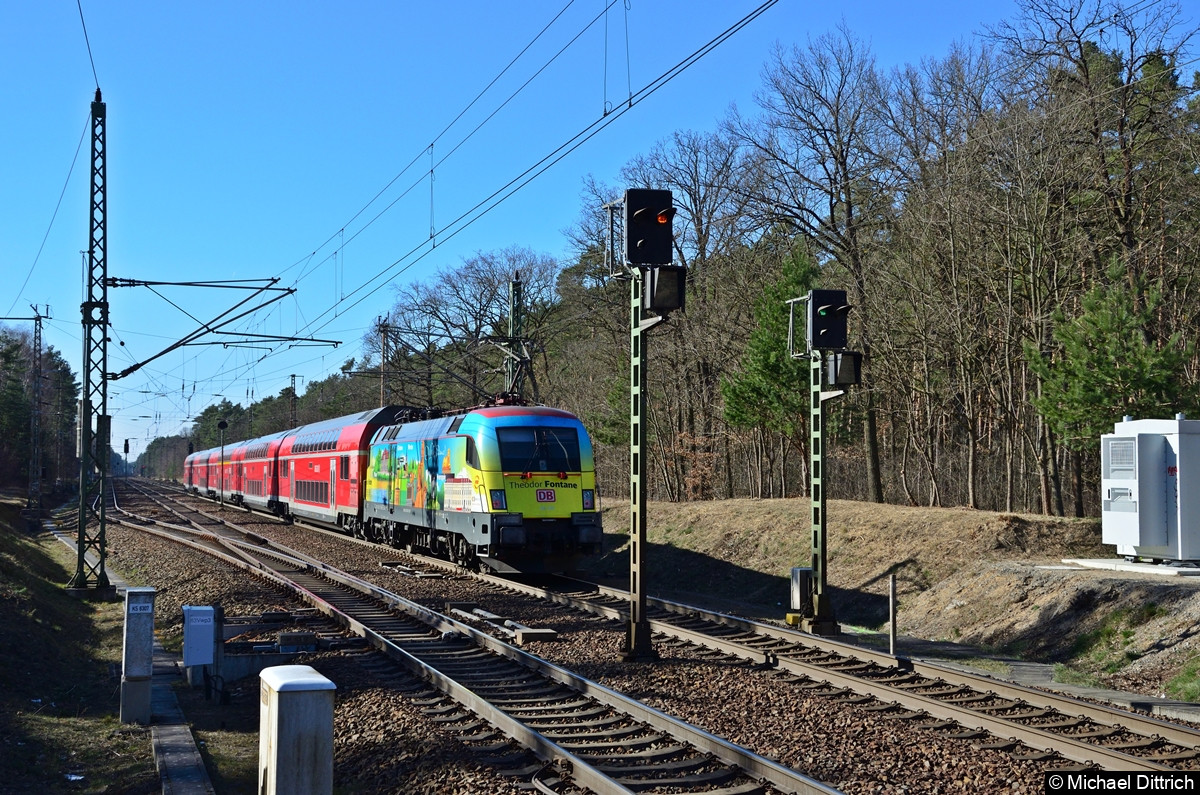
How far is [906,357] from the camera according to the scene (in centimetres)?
3028

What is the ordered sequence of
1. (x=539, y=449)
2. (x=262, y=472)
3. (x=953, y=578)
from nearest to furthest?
(x=953, y=578) < (x=539, y=449) < (x=262, y=472)

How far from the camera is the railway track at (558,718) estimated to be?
730 cm

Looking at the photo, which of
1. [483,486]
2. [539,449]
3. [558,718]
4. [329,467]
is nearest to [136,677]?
[558,718]

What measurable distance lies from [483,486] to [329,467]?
55.1 ft

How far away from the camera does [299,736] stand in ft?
17.3

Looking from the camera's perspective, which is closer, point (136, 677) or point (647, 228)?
point (136, 677)

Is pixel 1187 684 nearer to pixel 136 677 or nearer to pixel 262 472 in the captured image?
pixel 136 677

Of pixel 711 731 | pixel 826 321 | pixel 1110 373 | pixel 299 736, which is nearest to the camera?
pixel 299 736

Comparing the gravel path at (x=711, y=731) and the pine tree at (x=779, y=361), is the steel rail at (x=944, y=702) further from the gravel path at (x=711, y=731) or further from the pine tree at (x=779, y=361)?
the pine tree at (x=779, y=361)

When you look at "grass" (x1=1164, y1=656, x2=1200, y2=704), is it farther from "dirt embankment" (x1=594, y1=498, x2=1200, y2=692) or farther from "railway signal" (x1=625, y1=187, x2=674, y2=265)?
"railway signal" (x1=625, y1=187, x2=674, y2=265)

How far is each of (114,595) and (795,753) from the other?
51.1ft

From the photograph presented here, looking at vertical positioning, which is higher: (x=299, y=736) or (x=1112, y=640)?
(x=299, y=736)

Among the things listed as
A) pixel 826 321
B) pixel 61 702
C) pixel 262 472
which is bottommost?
pixel 61 702

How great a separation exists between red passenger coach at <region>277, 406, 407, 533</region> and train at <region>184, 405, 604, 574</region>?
0.10 metres
